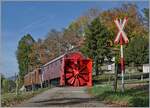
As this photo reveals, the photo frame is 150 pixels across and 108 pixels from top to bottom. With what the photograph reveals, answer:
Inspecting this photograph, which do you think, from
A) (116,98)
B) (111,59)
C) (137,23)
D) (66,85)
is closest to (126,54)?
(111,59)

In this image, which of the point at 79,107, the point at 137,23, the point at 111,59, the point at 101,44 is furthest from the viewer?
the point at 137,23

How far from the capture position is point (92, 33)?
6862cm

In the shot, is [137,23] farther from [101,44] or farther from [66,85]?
[66,85]

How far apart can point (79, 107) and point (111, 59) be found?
59765 millimetres

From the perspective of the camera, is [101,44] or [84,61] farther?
[101,44]

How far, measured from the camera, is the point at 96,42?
6850 cm

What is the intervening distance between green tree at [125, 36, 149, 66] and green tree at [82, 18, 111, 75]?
3.88 meters

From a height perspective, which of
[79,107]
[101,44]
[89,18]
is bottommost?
[79,107]

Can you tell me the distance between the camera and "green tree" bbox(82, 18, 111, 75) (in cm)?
6769

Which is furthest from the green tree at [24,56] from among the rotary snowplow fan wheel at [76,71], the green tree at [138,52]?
the rotary snowplow fan wheel at [76,71]

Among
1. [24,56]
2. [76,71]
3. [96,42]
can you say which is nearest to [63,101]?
[76,71]

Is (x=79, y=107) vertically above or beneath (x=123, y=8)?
beneath

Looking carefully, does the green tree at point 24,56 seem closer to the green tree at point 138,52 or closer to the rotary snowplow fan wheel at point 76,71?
the green tree at point 138,52

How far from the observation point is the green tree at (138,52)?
69750 millimetres
